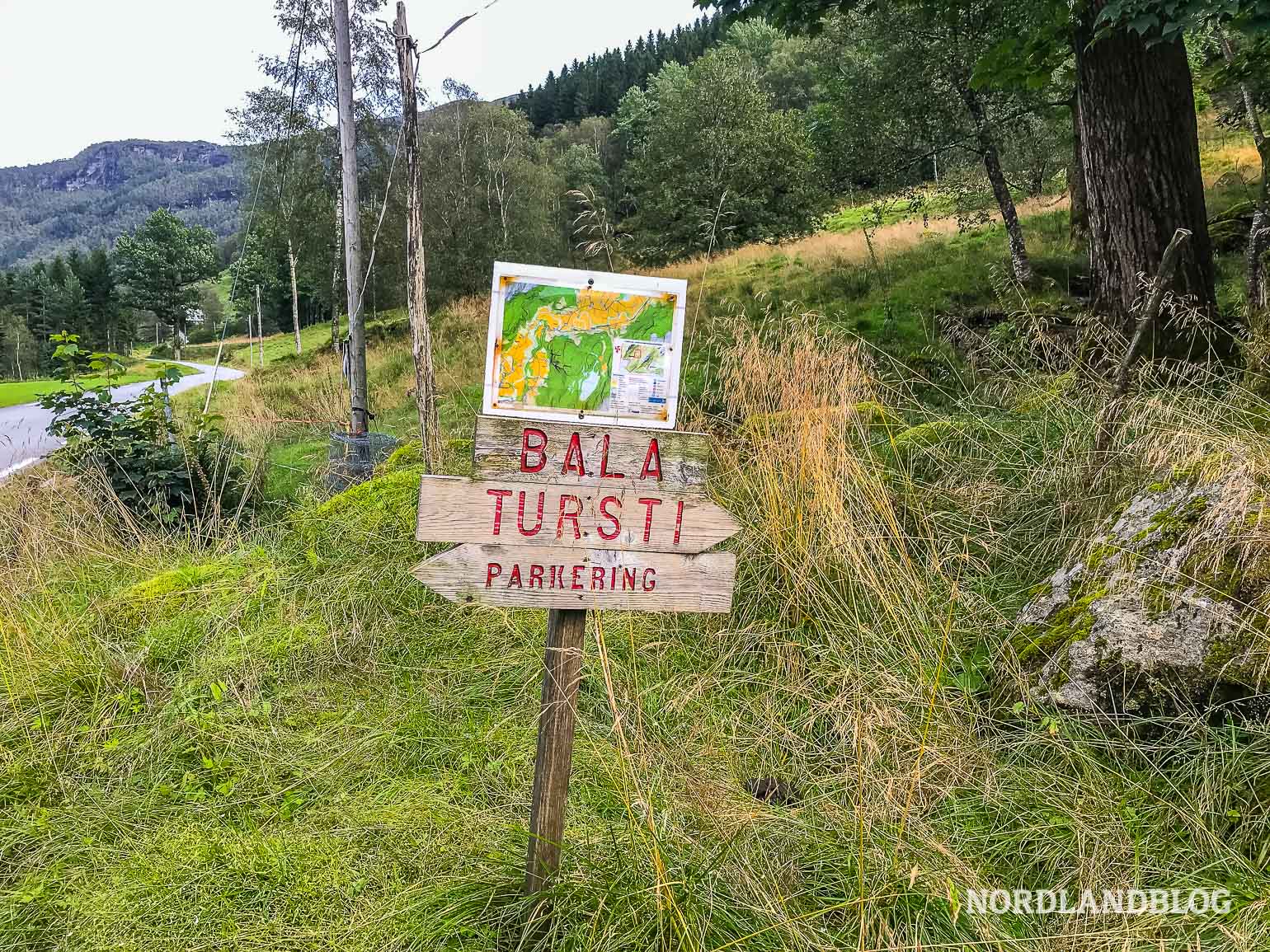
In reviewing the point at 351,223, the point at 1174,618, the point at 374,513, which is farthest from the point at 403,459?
the point at 1174,618

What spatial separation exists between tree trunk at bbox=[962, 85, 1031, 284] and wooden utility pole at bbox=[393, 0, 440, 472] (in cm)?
725

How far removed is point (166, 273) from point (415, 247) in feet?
179

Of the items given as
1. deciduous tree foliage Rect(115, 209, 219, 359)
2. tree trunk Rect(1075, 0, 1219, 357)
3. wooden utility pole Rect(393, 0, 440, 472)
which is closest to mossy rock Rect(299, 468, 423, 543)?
wooden utility pole Rect(393, 0, 440, 472)

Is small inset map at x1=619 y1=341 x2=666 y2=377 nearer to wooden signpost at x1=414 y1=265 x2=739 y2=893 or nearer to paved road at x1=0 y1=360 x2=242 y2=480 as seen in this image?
wooden signpost at x1=414 y1=265 x2=739 y2=893

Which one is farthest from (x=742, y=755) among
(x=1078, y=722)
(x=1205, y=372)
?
(x=1205, y=372)

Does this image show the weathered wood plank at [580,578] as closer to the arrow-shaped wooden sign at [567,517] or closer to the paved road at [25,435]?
the arrow-shaped wooden sign at [567,517]

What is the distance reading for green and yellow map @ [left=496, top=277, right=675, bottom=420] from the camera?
171cm

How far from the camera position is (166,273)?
4988 centimetres

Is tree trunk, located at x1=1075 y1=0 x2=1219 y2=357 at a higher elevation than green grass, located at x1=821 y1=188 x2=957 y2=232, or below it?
below

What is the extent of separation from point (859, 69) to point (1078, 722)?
465 inches

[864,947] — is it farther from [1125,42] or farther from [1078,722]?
[1125,42]

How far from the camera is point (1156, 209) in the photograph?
5.14 metres

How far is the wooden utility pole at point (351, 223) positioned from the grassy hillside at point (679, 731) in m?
1.94

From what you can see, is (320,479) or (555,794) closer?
(555,794)
